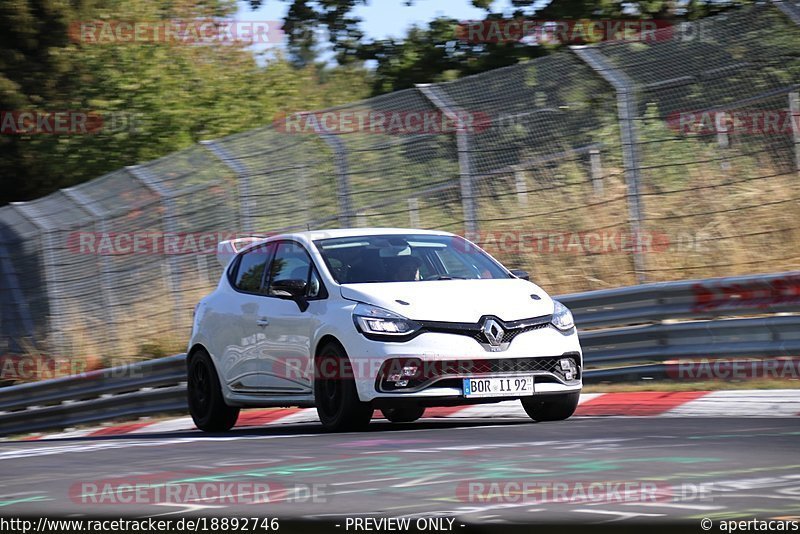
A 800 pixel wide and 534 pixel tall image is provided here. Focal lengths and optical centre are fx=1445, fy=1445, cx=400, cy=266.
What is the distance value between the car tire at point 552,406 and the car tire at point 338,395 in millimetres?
1176

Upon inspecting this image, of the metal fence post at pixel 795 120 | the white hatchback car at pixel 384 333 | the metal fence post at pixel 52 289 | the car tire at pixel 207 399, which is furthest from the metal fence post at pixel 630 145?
the metal fence post at pixel 52 289

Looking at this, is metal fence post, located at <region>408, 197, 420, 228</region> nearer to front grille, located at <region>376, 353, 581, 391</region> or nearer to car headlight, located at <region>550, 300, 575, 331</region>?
car headlight, located at <region>550, 300, 575, 331</region>

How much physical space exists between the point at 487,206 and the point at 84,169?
561 inches

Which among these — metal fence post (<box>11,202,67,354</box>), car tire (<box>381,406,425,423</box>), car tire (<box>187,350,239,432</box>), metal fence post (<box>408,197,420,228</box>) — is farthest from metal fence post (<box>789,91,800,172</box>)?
metal fence post (<box>11,202,67,354</box>)

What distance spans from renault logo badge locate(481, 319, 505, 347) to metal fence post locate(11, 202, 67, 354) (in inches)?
453

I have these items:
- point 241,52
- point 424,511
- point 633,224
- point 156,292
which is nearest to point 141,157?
point 241,52

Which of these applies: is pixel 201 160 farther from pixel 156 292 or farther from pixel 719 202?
pixel 719 202

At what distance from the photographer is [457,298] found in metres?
9.70

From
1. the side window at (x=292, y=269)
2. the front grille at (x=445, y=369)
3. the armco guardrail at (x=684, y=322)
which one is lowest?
the armco guardrail at (x=684, y=322)

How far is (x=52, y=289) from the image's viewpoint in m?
20.1

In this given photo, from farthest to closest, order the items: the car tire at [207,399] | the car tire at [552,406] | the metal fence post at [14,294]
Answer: the metal fence post at [14,294]
the car tire at [207,399]
the car tire at [552,406]

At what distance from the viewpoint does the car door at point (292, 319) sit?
1023 centimetres

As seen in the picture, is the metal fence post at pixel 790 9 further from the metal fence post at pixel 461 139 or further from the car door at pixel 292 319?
the car door at pixel 292 319

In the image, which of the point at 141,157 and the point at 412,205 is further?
the point at 141,157
